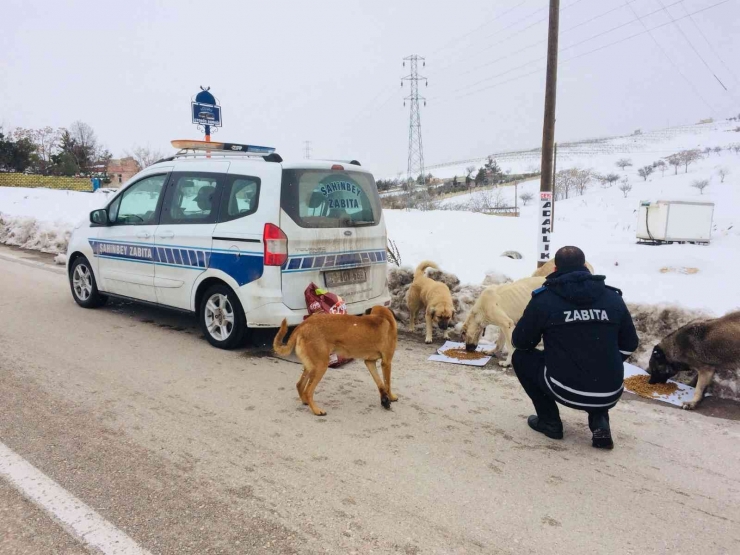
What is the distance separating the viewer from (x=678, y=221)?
16781 millimetres

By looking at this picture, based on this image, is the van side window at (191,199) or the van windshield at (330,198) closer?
the van windshield at (330,198)

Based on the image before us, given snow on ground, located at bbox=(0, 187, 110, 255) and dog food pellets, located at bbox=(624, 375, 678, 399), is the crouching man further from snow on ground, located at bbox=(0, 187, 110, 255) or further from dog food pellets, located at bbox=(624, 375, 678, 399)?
snow on ground, located at bbox=(0, 187, 110, 255)

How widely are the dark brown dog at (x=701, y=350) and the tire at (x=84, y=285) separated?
23.3 feet

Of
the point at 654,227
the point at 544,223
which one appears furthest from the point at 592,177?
the point at 544,223

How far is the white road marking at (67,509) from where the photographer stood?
99.6 inches

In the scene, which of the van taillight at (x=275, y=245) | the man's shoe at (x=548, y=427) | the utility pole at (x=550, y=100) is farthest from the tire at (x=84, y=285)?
the utility pole at (x=550, y=100)

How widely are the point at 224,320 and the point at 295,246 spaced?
1272mm

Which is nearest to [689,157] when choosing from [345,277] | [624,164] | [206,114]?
[624,164]

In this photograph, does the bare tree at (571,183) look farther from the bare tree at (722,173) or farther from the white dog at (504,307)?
the white dog at (504,307)

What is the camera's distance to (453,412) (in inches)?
170

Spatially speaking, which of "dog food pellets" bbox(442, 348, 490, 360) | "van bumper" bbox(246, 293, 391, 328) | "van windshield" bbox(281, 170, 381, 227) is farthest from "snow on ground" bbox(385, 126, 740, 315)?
"van bumper" bbox(246, 293, 391, 328)

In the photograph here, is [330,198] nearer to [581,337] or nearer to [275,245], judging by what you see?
[275,245]

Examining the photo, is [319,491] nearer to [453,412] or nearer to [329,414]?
[329,414]

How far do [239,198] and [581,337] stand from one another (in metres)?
3.64
